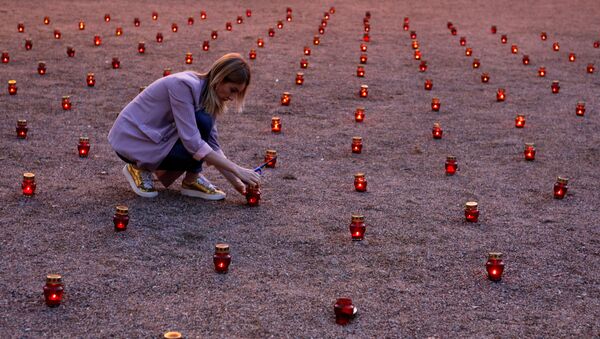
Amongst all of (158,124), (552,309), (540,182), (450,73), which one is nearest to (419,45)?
(450,73)

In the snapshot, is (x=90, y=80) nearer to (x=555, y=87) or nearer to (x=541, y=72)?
(x=555, y=87)

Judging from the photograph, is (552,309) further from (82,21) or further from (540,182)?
(82,21)

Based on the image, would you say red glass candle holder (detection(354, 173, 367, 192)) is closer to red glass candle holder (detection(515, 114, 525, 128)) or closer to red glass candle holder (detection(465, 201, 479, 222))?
red glass candle holder (detection(465, 201, 479, 222))

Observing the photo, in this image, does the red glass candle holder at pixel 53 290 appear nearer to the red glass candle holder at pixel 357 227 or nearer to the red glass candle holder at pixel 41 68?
the red glass candle holder at pixel 357 227

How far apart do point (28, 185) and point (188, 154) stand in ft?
4.04

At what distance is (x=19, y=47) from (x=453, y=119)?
23.6 feet

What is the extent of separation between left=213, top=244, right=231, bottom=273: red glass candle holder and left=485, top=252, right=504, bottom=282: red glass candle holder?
1.60 metres

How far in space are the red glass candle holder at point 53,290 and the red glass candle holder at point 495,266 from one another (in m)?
2.55

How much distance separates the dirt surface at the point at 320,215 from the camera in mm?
5055

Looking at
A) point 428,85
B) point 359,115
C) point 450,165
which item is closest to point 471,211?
point 450,165

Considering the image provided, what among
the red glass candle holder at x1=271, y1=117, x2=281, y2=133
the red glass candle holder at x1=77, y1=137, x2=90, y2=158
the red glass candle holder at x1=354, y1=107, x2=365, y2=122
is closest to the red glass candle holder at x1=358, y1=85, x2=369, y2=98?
the red glass candle holder at x1=354, y1=107, x2=365, y2=122

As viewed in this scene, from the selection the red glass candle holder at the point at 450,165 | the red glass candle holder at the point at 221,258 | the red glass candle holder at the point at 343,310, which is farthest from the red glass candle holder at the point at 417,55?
the red glass candle holder at the point at 343,310

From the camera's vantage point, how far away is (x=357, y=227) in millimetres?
6289

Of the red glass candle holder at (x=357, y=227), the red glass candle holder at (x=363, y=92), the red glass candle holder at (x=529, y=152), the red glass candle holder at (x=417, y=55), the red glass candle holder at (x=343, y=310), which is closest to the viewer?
the red glass candle holder at (x=343, y=310)
